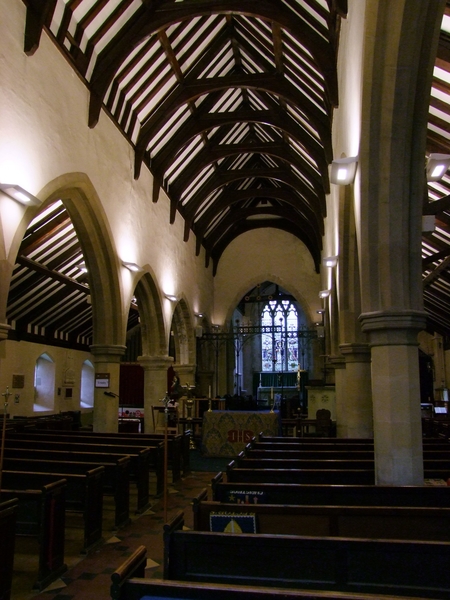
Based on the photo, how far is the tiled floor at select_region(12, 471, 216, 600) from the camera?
3.60 meters

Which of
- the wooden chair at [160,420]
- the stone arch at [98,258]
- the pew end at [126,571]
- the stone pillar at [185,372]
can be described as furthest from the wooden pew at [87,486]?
the stone pillar at [185,372]

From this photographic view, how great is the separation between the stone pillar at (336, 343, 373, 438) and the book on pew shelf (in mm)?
4554

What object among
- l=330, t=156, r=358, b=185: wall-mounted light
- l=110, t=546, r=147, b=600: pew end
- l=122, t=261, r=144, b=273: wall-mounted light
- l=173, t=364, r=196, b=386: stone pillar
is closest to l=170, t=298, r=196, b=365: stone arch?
l=173, t=364, r=196, b=386: stone pillar

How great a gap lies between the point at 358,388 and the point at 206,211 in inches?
385

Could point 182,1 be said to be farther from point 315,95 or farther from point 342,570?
point 342,570

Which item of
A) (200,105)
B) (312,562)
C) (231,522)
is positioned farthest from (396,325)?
(200,105)

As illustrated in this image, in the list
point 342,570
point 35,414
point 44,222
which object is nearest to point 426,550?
point 342,570

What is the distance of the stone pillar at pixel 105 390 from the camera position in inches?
353

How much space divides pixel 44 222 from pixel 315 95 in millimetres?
5926

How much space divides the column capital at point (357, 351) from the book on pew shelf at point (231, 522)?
14.9ft

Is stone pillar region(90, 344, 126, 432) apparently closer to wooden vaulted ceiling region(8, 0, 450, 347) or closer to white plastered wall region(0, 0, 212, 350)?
white plastered wall region(0, 0, 212, 350)

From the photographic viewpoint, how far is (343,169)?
514 cm

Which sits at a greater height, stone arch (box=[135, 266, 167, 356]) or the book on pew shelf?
stone arch (box=[135, 266, 167, 356])

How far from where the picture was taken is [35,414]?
1458 centimetres
